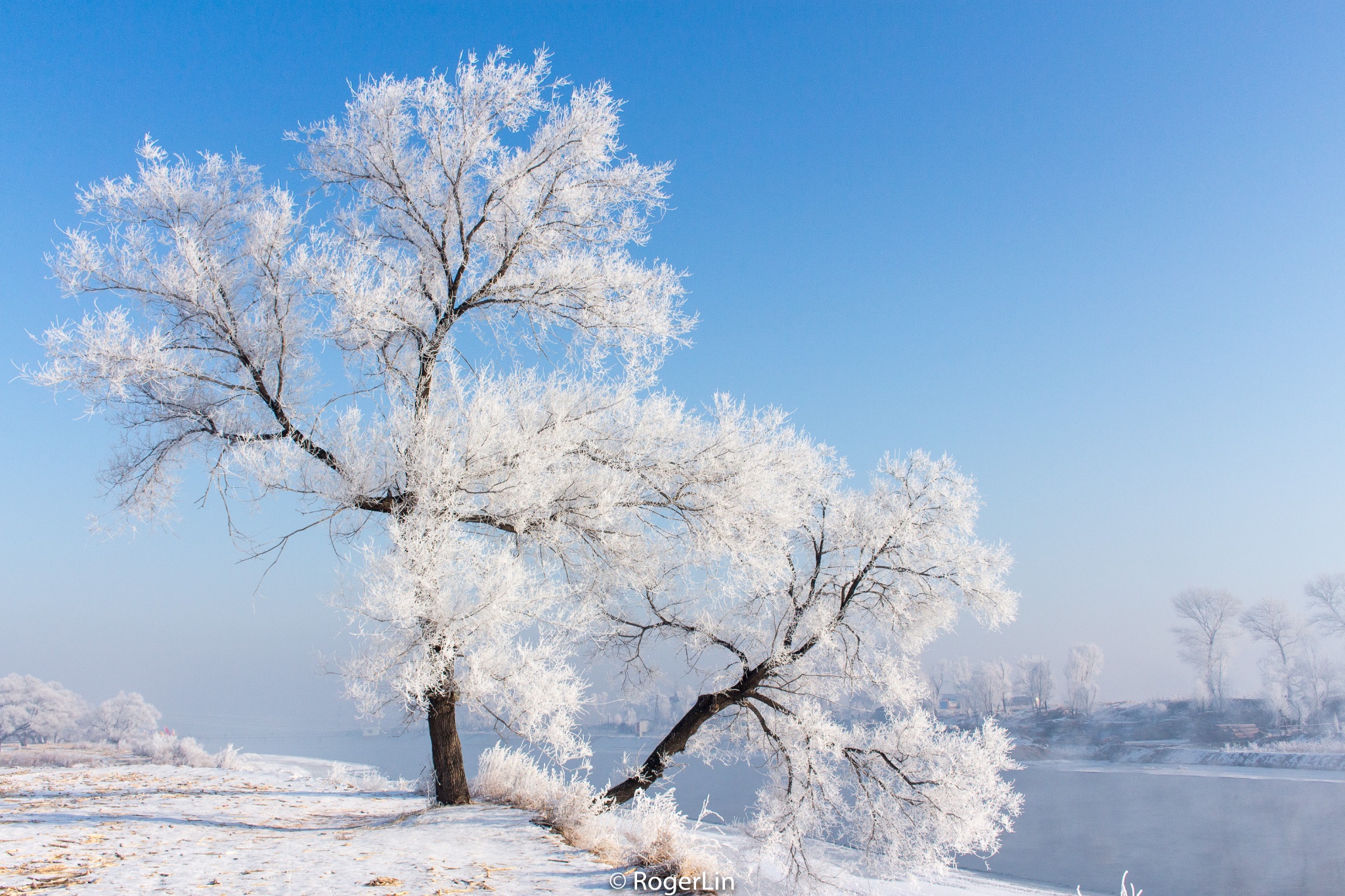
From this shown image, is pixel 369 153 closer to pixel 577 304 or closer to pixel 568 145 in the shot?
pixel 568 145

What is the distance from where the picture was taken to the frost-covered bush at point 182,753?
11400 mm

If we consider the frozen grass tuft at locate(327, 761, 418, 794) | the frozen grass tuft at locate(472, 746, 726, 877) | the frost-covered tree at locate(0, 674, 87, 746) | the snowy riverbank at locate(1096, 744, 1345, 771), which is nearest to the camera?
the frozen grass tuft at locate(472, 746, 726, 877)

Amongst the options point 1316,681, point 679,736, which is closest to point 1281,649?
point 1316,681

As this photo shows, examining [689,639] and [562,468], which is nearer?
[562,468]

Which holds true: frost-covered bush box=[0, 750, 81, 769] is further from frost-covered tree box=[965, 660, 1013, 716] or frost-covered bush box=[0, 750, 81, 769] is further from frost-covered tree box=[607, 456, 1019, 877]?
frost-covered tree box=[965, 660, 1013, 716]

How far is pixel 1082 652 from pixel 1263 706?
577 inches

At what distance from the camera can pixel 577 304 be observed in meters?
7.45

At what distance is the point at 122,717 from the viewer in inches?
1190

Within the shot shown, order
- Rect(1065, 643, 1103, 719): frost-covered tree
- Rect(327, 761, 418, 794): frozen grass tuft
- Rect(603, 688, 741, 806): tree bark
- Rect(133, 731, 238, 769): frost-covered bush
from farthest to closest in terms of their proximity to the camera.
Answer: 1. Rect(1065, 643, 1103, 719): frost-covered tree
2. Rect(133, 731, 238, 769): frost-covered bush
3. Rect(327, 761, 418, 794): frozen grass tuft
4. Rect(603, 688, 741, 806): tree bark

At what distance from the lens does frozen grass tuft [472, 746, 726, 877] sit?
4.61 m

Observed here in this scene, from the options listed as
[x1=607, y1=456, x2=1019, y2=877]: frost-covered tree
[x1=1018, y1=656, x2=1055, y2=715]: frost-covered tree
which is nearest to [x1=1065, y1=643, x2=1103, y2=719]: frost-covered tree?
[x1=1018, y1=656, x2=1055, y2=715]: frost-covered tree

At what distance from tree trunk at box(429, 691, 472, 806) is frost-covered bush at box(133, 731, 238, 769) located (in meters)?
6.62

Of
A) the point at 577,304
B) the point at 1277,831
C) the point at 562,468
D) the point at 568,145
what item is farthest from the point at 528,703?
the point at 1277,831

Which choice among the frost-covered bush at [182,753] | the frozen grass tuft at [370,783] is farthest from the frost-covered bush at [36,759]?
the frozen grass tuft at [370,783]
